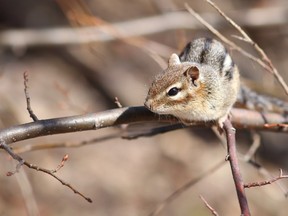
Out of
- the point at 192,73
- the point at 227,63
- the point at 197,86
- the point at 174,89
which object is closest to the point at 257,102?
the point at 227,63

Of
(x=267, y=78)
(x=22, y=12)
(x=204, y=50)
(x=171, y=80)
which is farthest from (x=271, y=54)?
(x=171, y=80)

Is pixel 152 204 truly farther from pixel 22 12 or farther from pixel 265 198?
pixel 22 12

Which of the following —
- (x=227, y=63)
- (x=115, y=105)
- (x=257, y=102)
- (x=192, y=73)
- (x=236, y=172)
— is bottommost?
(x=236, y=172)

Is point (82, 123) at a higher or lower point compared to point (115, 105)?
lower

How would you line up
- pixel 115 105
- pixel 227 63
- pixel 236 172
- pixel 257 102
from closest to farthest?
pixel 236 172
pixel 227 63
pixel 257 102
pixel 115 105

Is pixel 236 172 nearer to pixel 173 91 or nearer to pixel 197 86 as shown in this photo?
pixel 173 91

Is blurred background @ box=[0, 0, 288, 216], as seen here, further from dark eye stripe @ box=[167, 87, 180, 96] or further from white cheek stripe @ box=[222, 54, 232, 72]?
dark eye stripe @ box=[167, 87, 180, 96]

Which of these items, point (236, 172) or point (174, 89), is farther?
point (174, 89)
